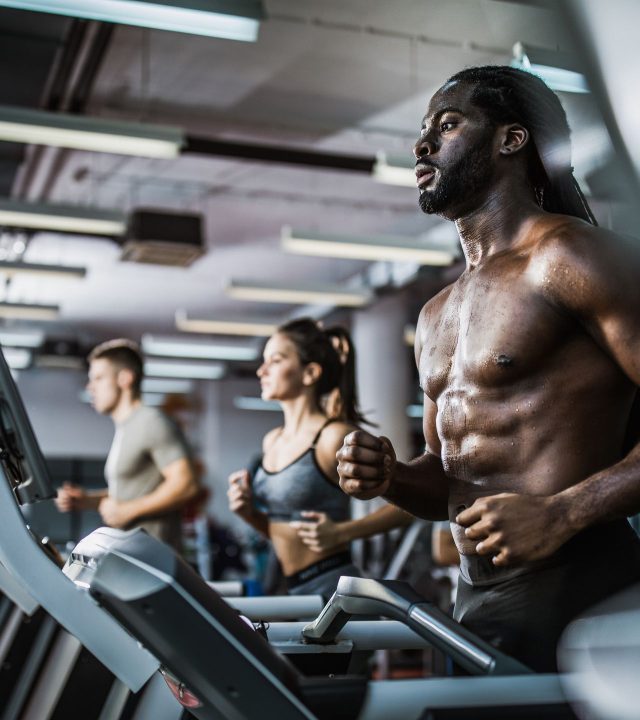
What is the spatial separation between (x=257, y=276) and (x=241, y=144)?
197 inches

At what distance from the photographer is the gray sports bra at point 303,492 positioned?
10.2 feet

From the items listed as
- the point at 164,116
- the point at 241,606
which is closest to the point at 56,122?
the point at 164,116

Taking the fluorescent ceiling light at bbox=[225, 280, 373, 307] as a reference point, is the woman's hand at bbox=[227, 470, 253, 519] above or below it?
below

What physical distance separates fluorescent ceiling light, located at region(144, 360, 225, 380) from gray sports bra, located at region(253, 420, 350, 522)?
11.0 metres

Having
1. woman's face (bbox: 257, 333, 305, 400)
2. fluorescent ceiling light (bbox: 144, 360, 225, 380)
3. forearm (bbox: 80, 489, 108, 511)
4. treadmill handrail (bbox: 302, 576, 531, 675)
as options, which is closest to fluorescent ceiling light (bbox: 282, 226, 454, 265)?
forearm (bbox: 80, 489, 108, 511)

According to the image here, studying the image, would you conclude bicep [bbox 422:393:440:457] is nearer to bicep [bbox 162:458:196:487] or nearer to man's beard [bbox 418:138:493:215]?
man's beard [bbox 418:138:493:215]

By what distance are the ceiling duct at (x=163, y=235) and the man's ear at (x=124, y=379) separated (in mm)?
3431

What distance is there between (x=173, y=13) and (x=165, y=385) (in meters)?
12.7

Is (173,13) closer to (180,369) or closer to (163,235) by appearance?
(163,235)

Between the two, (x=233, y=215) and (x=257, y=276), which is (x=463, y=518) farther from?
(x=257, y=276)

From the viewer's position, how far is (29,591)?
1341mm

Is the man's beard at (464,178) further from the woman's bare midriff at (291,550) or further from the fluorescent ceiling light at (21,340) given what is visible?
the fluorescent ceiling light at (21,340)

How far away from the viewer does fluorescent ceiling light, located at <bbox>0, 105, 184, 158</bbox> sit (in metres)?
5.15

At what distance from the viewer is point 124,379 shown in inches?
162
